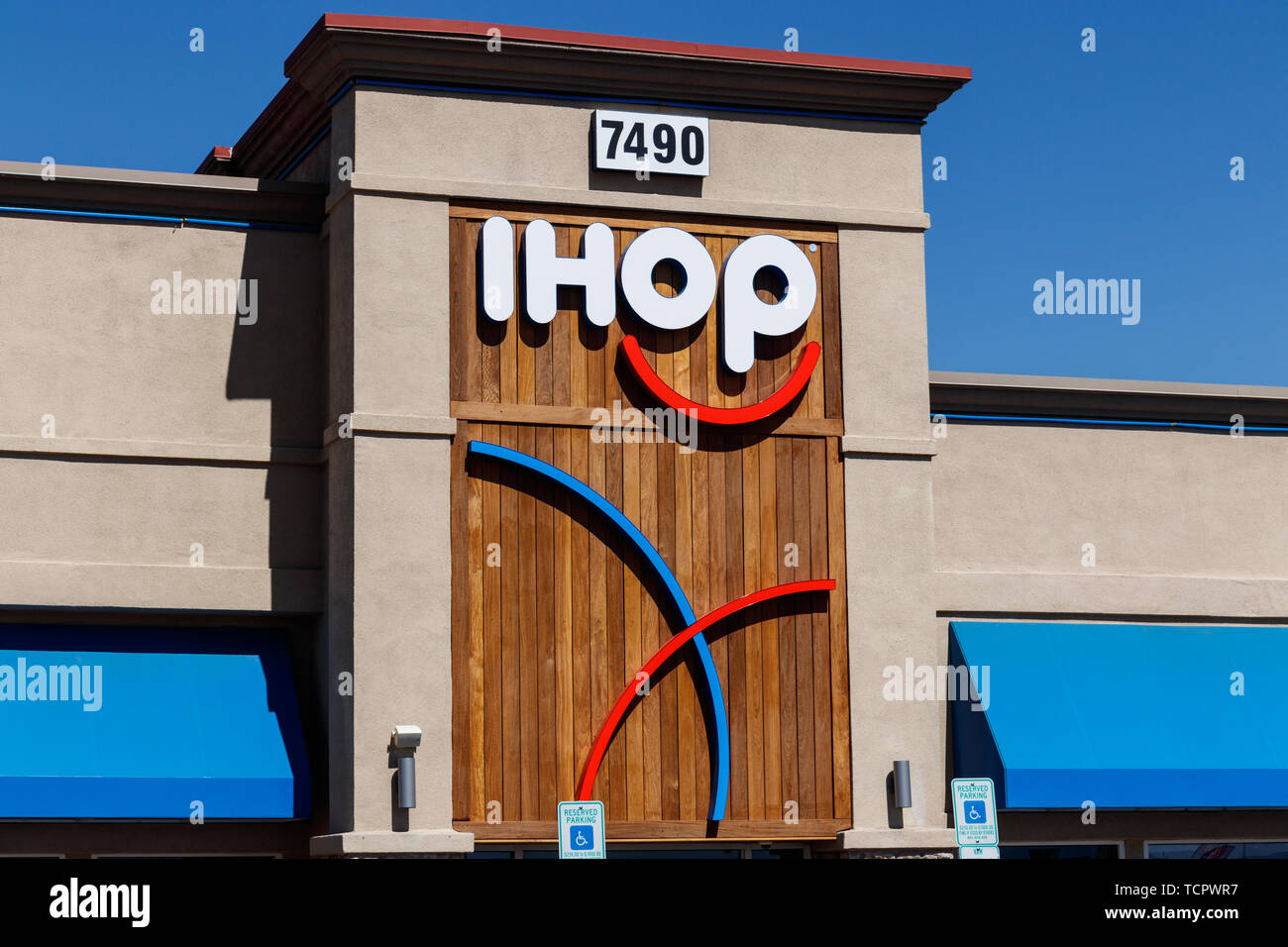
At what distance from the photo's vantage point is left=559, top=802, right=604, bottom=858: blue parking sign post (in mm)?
15906

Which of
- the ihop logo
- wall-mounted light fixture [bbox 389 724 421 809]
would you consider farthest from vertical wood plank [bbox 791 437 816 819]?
wall-mounted light fixture [bbox 389 724 421 809]

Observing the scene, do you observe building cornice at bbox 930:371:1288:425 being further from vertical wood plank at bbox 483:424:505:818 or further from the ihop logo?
vertical wood plank at bbox 483:424:505:818

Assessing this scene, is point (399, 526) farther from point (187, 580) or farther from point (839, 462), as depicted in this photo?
point (839, 462)

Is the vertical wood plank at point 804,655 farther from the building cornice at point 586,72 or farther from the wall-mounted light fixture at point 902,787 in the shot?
the building cornice at point 586,72

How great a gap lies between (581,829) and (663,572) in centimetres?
288

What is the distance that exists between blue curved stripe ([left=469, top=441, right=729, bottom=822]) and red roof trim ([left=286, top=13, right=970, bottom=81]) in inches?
167

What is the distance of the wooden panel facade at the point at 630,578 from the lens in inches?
671

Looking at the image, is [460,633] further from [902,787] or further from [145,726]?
[902,787]

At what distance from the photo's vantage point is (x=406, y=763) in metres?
16.2

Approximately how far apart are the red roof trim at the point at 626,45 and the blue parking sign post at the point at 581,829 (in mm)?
7743
